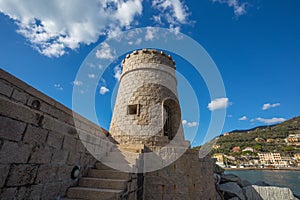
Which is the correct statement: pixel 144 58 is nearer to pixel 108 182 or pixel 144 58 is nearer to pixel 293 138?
pixel 108 182

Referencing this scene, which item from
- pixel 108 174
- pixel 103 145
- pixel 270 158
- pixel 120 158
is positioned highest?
pixel 270 158

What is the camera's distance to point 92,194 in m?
2.71

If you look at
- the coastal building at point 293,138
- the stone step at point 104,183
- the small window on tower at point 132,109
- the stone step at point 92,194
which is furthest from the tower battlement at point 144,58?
the coastal building at point 293,138

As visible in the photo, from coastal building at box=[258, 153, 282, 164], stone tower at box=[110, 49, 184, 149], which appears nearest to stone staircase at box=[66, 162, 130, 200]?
stone tower at box=[110, 49, 184, 149]

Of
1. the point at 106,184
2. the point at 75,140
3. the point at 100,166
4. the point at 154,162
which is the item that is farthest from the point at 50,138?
the point at 154,162

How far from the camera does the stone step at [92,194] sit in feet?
8.70

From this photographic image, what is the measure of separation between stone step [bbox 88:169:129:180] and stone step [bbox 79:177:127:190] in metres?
0.26

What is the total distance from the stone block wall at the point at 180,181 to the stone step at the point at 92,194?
2.03 meters

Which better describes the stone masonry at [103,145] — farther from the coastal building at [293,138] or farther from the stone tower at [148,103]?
the coastal building at [293,138]

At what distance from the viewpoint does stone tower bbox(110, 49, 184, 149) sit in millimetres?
5633

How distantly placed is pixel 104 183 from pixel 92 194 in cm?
38

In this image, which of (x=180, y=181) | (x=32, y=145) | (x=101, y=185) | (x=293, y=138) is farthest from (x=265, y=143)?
(x=32, y=145)

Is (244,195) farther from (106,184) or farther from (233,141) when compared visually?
(233,141)

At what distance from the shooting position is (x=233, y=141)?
69125mm
